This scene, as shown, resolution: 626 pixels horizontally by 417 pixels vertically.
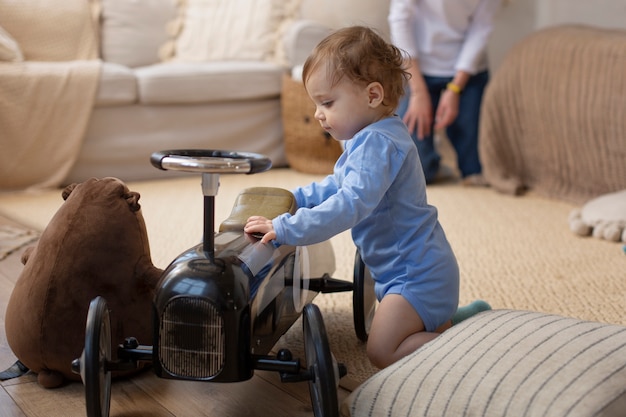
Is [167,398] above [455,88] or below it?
below

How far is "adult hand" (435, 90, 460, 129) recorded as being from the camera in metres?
2.81

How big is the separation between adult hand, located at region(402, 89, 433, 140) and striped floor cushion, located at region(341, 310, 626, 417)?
65.6 inches

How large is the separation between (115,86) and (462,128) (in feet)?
4.05

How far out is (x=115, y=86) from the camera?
114 inches

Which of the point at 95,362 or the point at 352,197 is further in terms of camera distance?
the point at 352,197

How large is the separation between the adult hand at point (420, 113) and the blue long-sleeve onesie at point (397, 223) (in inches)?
60.2

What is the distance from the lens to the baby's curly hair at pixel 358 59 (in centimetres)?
119

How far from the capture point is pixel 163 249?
2.07 m

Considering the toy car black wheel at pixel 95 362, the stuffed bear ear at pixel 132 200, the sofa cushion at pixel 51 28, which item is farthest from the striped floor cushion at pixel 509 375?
the sofa cushion at pixel 51 28

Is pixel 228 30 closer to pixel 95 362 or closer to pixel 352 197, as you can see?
pixel 352 197

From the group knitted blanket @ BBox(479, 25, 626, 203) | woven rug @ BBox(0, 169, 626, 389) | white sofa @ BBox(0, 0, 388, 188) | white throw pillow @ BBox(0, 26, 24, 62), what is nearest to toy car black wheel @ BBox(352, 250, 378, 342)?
woven rug @ BBox(0, 169, 626, 389)

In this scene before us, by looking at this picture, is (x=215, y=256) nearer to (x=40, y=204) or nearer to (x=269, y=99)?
(x=40, y=204)

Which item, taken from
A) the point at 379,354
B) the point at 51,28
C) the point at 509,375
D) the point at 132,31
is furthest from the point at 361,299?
the point at 132,31

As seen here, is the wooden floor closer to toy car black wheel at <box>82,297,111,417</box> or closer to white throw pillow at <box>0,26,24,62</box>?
toy car black wheel at <box>82,297,111,417</box>
